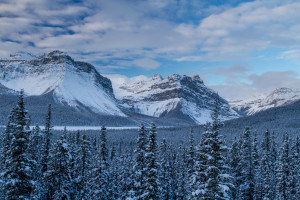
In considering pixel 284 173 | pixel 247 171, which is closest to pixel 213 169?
pixel 247 171

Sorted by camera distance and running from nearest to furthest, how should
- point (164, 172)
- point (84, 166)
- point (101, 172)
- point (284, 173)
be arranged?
point (101, 172) < point (84, 166) < point (284, 173) < point (164, 172)

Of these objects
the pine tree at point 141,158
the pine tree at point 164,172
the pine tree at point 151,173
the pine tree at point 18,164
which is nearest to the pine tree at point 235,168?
the pine tree at point 164,172

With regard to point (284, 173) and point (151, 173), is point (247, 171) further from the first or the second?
point (151, 173)

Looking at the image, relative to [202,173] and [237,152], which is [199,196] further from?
[237,152]

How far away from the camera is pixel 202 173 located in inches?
808

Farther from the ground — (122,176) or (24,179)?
(24,179)

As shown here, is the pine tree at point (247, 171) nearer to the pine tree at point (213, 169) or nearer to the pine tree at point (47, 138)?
the pine tree at point (213, 169)

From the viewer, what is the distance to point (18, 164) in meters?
23.1

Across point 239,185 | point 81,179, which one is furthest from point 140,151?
point 239,185

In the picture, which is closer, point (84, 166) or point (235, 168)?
point (84, 166)

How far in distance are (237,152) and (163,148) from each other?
Result: 13.8 metres

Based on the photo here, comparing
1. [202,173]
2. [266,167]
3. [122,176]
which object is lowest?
[122,176]

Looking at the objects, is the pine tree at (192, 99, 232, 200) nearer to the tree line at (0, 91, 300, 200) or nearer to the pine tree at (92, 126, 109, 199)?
the tree line at (0, 91, 300, 200)

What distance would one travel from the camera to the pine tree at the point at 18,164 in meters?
23.0
